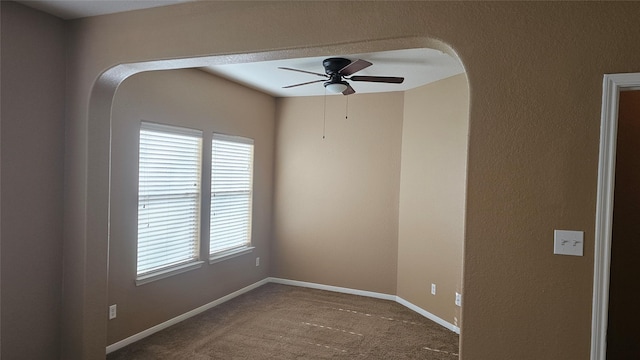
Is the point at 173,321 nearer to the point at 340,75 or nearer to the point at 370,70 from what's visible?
the point at 340,75

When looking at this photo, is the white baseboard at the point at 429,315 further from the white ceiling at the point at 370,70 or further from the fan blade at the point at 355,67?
the fan blade at the point at 355,67

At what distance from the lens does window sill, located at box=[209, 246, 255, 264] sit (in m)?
4.72

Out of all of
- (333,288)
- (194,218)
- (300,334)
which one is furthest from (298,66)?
(333,288)

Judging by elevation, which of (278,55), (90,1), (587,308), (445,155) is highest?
(90,1)

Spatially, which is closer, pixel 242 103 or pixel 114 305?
pixel 114 305

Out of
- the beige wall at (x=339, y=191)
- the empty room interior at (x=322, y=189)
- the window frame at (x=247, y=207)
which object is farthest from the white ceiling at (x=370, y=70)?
the window frame at (x=247, y=207)

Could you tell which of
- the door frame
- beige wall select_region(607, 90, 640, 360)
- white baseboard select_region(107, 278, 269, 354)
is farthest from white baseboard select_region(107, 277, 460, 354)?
the door frame

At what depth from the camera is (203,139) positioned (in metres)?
4.45

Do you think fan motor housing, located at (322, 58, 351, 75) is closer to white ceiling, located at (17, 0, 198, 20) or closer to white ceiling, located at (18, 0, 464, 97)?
white ceiling, located at (18, 0, 464, 97)

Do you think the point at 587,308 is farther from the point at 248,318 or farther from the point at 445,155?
the point at 248,318

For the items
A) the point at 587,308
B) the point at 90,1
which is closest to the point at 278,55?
the point at 90,1

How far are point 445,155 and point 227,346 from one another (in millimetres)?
3029

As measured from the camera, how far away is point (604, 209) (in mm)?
1826

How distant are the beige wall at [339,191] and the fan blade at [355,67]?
1783 mm
